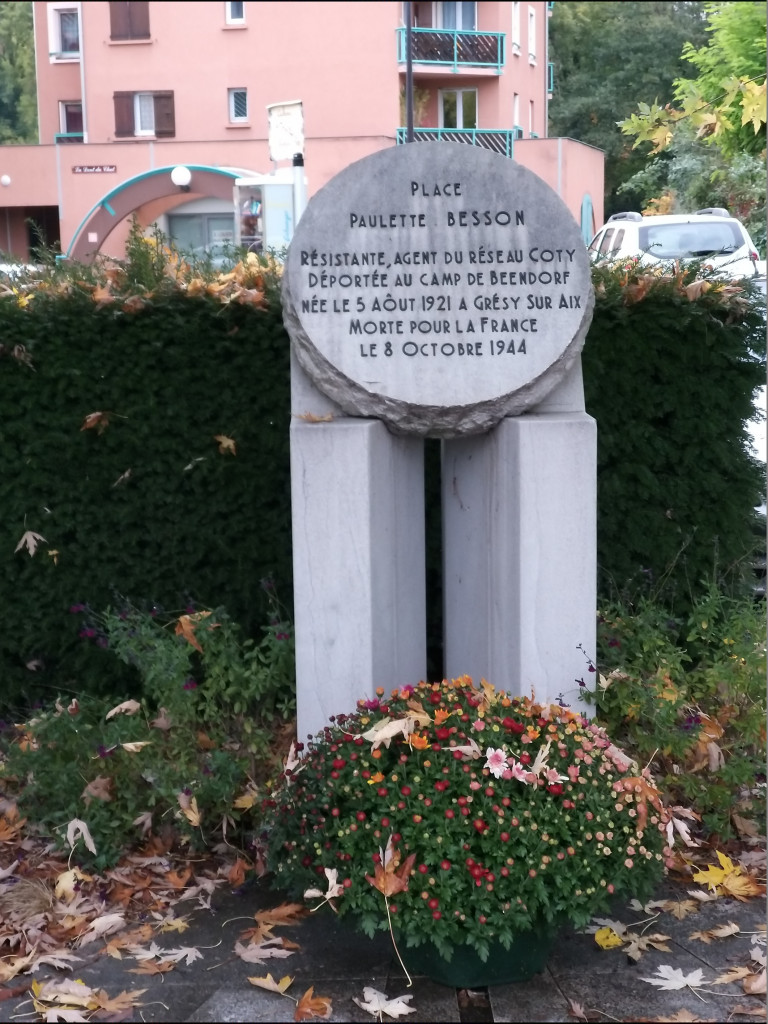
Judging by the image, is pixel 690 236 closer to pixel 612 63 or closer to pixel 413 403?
pixel 413 403

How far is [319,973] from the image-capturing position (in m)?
3.43

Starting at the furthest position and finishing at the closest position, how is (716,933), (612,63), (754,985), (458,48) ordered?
1. (612,63)
2. (458,48)
3. (716,933)
4. (754,985)

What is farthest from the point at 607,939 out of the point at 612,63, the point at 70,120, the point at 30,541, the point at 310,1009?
the point at 612,63

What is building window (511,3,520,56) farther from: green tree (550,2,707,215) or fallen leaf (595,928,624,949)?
fallen leaf (595,928,624,949)

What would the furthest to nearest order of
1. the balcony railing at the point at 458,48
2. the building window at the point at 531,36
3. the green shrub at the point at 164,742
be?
the building window at the point at 531,36
the balcony railing at the point at 458,48
the green shrub at the point at 164,742

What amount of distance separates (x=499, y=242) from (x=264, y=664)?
1.90 metres

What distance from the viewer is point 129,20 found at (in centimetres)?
2975

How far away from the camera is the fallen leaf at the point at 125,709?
184 inches

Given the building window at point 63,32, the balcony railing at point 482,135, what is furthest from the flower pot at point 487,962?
the building window at point 63,32

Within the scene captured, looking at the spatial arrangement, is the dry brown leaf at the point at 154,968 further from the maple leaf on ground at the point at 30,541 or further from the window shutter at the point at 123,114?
the window shutter at the point at 123,114

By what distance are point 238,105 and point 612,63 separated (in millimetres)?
14428

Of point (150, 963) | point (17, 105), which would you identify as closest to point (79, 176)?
point (17, 105)

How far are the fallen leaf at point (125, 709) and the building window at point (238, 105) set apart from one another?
26649 millimetres

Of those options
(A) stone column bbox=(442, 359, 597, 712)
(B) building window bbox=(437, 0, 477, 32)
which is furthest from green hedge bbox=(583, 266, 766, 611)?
(B) building window bbox=(437, 0, 477, 32)
